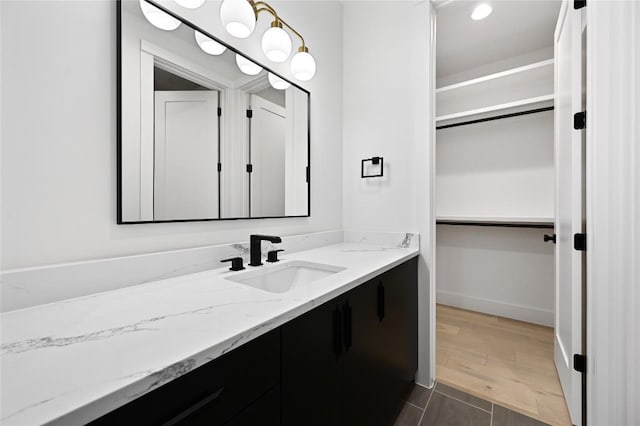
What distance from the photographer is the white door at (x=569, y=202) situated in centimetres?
130

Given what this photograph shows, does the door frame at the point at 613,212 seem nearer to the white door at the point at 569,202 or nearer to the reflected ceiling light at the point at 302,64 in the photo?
the white door at the point at 569,202

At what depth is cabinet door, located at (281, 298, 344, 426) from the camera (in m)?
0.72

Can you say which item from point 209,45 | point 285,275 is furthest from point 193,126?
point 285,275

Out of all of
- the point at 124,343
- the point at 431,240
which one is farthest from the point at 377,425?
the point at 124,343

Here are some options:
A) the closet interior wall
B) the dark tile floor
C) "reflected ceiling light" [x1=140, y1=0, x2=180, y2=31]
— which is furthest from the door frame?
"reflected ceiling light" [x1=140, y1=0, x2=180, y2=31]

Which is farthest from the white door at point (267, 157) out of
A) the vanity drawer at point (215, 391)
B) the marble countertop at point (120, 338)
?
the vanity drawer at point (215, 391)

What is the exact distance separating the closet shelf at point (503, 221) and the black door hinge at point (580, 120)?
1.11 m

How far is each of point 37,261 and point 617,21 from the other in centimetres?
224

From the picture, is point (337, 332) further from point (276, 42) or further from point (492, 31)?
point (492, 31)

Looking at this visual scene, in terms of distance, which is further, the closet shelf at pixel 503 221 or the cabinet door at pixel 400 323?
the closet shelf at pixel 503 221

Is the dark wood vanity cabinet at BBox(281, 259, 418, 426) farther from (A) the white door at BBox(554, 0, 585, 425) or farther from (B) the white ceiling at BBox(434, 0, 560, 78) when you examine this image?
(B) the white ceiling at BBox(434, 0, 560, 78)

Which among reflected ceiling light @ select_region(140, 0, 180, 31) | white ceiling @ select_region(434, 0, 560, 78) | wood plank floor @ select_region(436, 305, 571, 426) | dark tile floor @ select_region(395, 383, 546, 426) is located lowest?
dark tile floor @ select_region(395, 383, 546, 426)

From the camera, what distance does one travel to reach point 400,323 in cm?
143

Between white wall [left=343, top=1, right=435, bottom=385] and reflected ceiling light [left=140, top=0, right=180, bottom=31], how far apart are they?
4.20 feet
